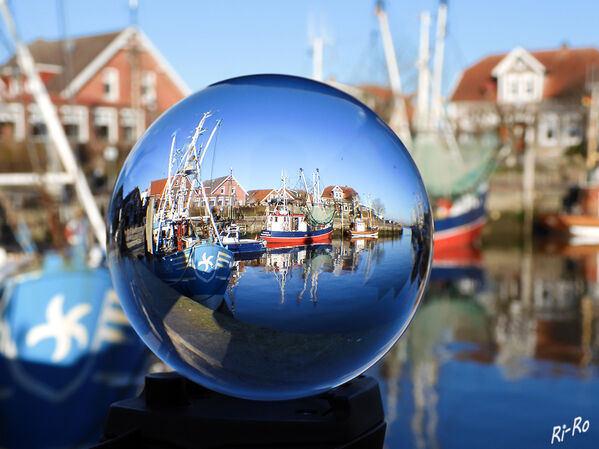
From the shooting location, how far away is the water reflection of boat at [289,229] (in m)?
1.53

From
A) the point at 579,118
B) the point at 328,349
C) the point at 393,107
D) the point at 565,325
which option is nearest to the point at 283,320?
the point at 328,349

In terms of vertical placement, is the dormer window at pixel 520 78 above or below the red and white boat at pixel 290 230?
above

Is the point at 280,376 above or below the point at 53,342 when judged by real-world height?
above

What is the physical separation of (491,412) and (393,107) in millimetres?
23973

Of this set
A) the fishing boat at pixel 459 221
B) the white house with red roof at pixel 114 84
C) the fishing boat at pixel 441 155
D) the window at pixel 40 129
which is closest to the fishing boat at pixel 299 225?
the window at pixel 40 129

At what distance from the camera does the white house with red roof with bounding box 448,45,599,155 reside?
129ft

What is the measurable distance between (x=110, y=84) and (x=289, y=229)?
1255 inches

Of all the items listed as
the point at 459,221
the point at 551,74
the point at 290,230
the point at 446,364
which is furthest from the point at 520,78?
the point at 290,230

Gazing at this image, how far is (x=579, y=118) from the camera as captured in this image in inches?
1577

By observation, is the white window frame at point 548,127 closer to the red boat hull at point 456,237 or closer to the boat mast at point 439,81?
the boat mast at point 439,81

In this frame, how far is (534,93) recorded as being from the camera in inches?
1721

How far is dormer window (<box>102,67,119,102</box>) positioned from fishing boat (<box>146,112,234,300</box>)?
1235 inches

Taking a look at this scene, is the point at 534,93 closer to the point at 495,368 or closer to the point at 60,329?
the point at 495,368

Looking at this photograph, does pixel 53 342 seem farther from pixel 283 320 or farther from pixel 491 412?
pixel 283 320
